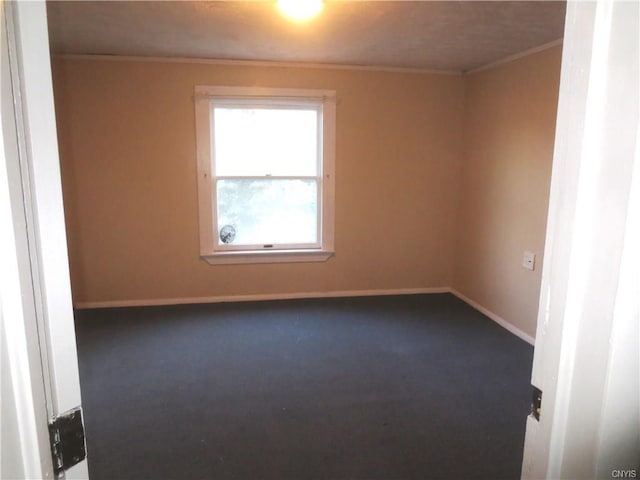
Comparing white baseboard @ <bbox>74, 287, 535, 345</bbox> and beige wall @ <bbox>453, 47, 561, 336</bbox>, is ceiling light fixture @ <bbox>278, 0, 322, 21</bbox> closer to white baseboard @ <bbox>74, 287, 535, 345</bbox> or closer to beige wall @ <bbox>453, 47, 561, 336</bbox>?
beige wall @ <bbox>453, 47, 561, 336</bbox>

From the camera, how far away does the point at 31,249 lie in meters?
0.60

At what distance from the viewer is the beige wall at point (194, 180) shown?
3676mm

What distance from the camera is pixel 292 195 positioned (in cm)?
410

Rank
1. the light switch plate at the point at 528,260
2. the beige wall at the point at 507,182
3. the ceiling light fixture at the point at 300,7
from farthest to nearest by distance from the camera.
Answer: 1. the light switch plate at the point at 528,260
2. the beige wall at the point at 507,182
3. the ceiling light fixture at the point at 300,7

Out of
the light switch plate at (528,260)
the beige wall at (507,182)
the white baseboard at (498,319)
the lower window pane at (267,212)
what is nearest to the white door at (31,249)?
the white baseboard at (498,319)

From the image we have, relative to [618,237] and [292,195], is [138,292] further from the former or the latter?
[618,237]

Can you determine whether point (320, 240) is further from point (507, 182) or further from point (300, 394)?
point (300, 394)

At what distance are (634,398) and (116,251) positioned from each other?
3.94m

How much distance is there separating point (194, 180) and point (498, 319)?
2.94m

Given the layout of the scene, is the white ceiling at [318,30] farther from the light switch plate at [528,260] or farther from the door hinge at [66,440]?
the door hinge at [66,440]

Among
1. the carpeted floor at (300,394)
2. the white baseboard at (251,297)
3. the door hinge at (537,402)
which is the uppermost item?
the door hinge at (537,402)

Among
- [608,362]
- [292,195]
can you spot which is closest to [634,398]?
[608,362]

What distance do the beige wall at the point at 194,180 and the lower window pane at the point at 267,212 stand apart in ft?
0.82

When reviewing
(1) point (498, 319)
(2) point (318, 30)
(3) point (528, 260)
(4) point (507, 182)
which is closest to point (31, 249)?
(2) point (318, 30)
